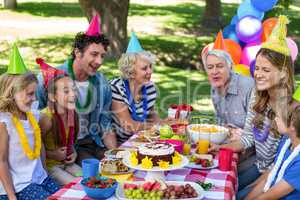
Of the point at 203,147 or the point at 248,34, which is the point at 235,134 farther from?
the point at 248,34

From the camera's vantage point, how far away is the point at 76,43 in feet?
15.2

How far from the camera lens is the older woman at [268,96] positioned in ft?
12.4

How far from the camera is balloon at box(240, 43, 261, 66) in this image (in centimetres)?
689

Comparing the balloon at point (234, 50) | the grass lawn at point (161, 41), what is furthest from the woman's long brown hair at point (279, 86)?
the grass lawn at point (161, 41)

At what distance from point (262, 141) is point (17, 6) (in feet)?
72.7

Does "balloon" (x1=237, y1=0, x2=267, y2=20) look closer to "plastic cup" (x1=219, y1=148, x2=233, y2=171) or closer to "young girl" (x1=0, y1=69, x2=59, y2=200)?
"plastic cup" (x1=219, y1=148, x2=233, y2=171)

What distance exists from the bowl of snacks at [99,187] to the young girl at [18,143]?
2.79 feet

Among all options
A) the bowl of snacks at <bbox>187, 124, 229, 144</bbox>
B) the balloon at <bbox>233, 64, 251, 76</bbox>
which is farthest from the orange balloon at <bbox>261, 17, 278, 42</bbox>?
the bowl of snacks at <bbox>187, 124, 229, 144</bbox>

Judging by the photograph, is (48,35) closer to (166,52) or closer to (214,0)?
(166,52)

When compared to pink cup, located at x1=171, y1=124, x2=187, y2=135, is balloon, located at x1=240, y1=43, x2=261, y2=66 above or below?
above

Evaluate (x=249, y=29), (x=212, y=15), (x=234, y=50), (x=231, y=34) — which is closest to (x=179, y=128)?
(x=234, y=50)

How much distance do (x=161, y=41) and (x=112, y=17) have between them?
3946 mm

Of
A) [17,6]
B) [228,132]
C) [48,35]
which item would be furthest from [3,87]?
[17,6]

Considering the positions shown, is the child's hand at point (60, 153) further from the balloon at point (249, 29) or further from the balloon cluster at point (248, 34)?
the balloon at point (249, 29)
